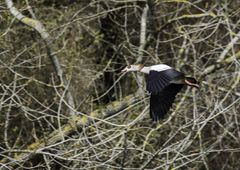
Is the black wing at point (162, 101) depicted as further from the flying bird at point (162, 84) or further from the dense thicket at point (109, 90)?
the dense thicket at point (109, 90)

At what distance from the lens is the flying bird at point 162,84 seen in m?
5.14

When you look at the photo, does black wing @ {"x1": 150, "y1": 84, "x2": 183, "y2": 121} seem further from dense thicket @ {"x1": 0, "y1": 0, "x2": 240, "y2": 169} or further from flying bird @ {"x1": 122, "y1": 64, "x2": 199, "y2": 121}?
dense thicket @ {"x1": 0, "y1": 0, "x2": 240, "y2": 169}

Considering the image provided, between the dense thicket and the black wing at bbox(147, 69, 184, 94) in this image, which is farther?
the dense thicket

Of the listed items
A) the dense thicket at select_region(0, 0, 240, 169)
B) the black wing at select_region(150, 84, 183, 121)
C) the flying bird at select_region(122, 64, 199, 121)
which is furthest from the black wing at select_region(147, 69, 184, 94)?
the dense thicket at select_region(0, 0, 240, 169)

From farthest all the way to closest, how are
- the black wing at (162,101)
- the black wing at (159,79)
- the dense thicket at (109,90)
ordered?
the dense thicket at (109,90), the black wing at (162,101), the black wing at (159,79)

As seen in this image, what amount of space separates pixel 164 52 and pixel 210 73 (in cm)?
120

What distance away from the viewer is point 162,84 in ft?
16.8

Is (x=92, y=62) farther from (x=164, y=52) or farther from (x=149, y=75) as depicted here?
(x=149, y=75)

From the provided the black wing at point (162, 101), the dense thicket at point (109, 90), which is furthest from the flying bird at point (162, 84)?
the dense thicket at point (109, 90)

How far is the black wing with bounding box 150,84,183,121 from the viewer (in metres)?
5.50

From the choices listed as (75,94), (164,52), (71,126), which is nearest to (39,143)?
(71,126)

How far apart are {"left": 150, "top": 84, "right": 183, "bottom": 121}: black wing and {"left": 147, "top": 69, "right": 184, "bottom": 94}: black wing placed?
0.24m

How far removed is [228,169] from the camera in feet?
25.7

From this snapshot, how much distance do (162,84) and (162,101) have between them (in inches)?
18.4
